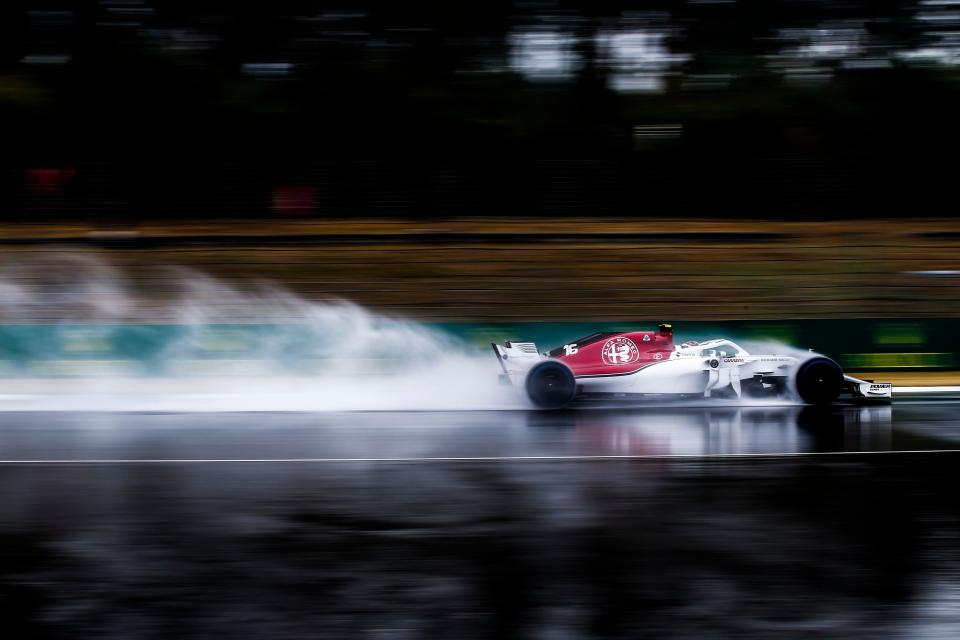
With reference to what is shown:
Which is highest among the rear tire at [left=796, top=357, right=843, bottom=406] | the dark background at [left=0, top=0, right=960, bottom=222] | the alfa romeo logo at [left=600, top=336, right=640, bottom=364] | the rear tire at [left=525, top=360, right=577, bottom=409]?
the dark background at [left=0, top=0, right=960, bottom=222]

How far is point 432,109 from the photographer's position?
23.6 metres

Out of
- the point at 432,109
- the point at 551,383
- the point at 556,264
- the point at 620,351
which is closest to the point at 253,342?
the point at 551,383

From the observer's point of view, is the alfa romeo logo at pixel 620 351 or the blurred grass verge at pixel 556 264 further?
the blurred grass verge at pixel 556 264

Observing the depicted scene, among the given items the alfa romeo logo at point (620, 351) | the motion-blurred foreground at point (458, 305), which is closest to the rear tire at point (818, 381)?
the motion-blurred foreground at point (458, 305)

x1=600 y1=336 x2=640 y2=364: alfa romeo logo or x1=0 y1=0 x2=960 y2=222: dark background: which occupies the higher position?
x1=0 y1=0 x2=960 y2=222: dark background

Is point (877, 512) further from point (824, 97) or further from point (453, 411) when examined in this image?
point (824, 97)

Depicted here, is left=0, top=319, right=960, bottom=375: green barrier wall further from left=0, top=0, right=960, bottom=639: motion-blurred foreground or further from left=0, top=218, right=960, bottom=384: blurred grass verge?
left=0, top=218, right=960, bottom=384: blurred grass verge

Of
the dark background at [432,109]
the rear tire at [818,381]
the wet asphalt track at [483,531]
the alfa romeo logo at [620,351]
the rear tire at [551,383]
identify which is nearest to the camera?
the wet asphalt track at [483,531]

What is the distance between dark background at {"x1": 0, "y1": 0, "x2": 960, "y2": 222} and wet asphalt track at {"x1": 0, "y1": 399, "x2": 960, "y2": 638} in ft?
43.1

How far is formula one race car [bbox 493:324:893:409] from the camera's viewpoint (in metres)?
11.5

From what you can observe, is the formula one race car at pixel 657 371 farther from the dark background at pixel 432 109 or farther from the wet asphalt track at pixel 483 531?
the dark background at pixel 432 109

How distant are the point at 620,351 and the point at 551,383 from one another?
2.88 ft

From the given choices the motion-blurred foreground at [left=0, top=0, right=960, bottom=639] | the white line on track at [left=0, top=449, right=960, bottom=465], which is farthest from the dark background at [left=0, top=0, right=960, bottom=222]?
the white line on track at [left=0, top=449, right=960, bottom=465]

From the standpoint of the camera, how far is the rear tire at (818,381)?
1188 cm
